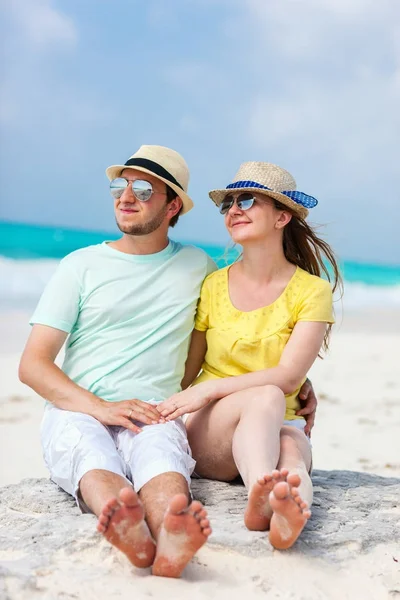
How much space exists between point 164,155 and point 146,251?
48 centimetres

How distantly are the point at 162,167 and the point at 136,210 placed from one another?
25 centimetres

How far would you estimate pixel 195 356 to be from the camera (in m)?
A: 3.85

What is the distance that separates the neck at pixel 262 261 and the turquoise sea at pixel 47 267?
9.80 m

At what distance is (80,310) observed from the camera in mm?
3689

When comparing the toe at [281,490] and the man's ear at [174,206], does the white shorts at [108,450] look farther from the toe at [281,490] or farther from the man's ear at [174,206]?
the man's ear at [174,206]

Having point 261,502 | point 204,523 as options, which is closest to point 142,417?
point 261,502

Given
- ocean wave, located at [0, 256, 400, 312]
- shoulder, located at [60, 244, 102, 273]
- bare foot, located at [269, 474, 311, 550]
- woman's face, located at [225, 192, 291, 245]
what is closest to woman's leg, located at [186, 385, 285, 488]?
bare foot, located at [269, 474, 311, 550]

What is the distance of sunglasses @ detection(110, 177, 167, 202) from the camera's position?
12.3 feet

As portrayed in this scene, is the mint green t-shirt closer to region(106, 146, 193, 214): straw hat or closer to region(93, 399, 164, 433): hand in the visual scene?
region(93, 399, 164, 433): hand

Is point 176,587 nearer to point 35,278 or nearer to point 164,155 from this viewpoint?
point 164,155

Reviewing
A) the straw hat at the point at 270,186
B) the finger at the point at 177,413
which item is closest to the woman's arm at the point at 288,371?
the finger at the point at 177,413

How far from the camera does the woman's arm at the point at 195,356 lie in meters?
3.82

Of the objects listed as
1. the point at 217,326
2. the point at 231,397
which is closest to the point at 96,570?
the point at 231,397

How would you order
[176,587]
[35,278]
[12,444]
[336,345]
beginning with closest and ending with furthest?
[176,587] < [12,444] < [336,345] < [35,278]
